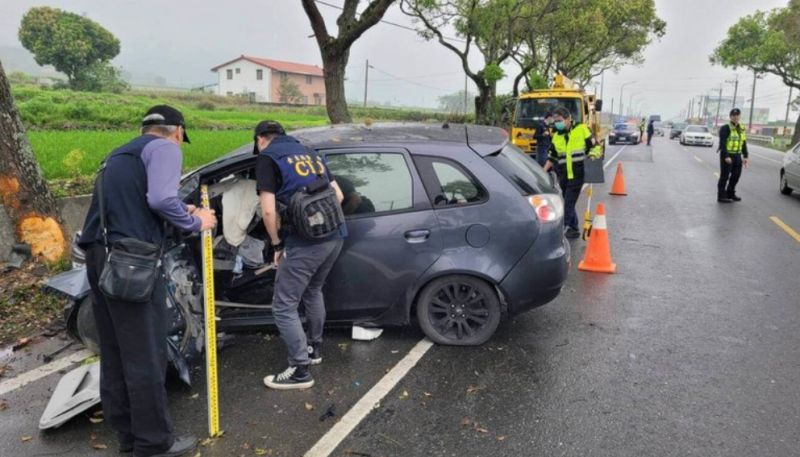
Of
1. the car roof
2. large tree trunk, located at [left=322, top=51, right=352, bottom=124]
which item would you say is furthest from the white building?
the car roof

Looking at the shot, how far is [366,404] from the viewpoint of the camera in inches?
140

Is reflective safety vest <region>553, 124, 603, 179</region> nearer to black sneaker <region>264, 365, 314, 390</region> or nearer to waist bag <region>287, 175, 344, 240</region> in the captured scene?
waist bag <region>287, 175, 344, 240</region>

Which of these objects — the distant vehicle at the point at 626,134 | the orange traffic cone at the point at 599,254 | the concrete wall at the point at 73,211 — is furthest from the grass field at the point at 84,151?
the distant vehicle at the point at 626,134

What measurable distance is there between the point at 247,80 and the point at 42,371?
91484 millimetres

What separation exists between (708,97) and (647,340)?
133 meters

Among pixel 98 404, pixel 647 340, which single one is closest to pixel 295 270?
pixel 98 404

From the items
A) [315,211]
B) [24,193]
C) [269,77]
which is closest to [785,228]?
[315,211]

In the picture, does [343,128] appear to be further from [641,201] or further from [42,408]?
[641,201]

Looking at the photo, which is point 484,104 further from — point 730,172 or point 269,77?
point 269,77

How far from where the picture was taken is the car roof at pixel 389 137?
14.3ft

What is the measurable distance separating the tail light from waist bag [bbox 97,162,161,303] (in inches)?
103

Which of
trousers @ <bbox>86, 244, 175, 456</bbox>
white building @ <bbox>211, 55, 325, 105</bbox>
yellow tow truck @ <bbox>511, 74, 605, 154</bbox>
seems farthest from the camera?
white building @ <bbox>211, 55, 325, 105</bbox>

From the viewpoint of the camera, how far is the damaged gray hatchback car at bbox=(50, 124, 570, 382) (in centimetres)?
417

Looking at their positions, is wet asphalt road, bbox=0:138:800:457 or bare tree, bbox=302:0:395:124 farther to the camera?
bare tree, bbox=302:0:395:124
